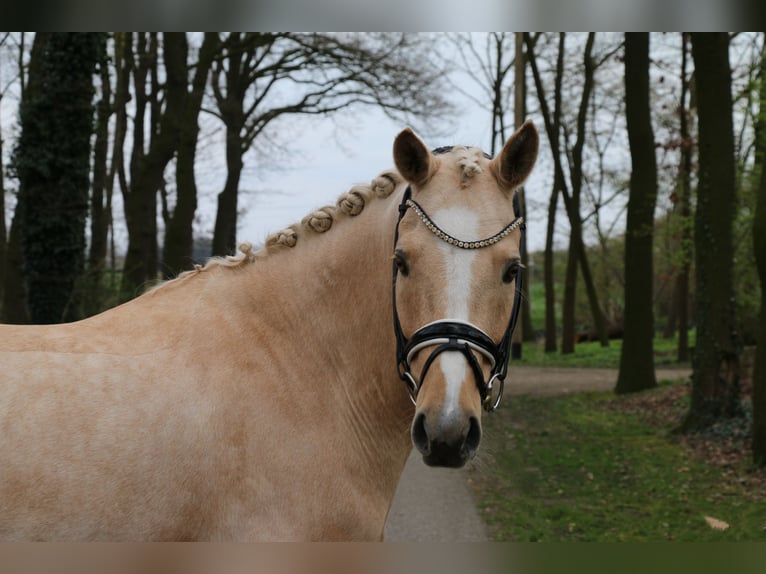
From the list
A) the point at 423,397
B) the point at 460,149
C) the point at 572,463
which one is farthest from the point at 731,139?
the point at 423,397

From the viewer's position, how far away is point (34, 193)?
31.7 feet

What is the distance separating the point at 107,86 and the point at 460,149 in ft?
45.3

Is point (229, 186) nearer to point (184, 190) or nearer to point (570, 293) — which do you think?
point (184, 190)

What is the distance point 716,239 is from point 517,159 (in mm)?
7920

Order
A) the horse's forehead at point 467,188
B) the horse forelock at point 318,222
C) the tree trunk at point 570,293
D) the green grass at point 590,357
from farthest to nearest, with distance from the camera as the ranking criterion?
the tree trunk at point 570,293 → the green grass at point 590,357 → the horse forelock at point 318,222 → the horse's forehead at point 467,188

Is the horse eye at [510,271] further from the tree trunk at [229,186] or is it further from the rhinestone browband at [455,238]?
the tree trunk at [229,186]

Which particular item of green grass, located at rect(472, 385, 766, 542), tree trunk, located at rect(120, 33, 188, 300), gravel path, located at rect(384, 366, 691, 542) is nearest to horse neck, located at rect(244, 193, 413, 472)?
green grass, located at rect(472, 385, 766, 542)

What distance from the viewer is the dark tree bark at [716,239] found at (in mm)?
9109

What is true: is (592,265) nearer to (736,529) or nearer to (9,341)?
(736,529)

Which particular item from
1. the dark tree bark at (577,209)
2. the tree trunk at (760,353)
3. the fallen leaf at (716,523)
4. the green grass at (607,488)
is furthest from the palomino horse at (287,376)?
the dark tree bark at (577,209)

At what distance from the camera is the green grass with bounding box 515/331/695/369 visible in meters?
21.1

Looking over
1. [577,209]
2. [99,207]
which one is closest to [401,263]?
[99,207]

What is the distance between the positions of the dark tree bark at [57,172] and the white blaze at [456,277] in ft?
27.0

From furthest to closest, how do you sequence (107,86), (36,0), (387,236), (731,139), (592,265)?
(592,265)
(107,86)
(731,139)
(387,236)
(36,0)
